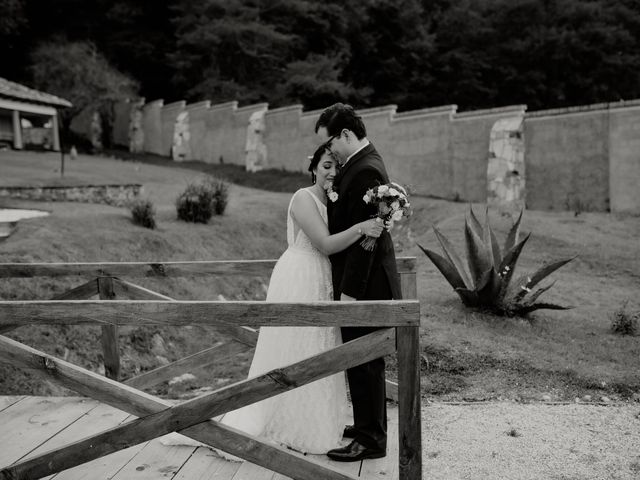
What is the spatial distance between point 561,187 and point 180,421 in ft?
54.6

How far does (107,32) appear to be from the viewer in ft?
129

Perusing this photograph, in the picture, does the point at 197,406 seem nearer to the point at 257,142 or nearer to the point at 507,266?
the point at 507,266

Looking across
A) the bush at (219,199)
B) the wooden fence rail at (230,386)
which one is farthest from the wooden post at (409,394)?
the bush at (219,199)

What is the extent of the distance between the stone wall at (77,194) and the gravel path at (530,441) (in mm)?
12431

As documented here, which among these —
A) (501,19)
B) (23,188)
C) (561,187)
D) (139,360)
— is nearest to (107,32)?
(501,19)

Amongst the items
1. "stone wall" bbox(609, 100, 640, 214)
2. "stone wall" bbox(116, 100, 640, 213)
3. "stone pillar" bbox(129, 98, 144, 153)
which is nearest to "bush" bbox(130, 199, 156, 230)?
"stone wall" bbox(116, 100, 640, 213)

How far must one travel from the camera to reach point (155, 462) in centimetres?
413

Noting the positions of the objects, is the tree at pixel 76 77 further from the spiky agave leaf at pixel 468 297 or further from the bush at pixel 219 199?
the spiky agave leaf at pixel 468 297

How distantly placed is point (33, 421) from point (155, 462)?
113 cm

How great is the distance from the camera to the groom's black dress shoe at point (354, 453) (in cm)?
412

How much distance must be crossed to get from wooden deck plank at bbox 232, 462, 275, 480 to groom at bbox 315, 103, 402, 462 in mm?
411

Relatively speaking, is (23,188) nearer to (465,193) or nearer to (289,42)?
(465,193)

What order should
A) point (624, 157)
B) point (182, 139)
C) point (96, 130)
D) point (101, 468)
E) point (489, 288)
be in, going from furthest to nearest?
point (96, 130) → point (182, 139) → point (624, 157) → point (489, 288) → point (101, 468)

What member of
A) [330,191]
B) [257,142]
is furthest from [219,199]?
[257,142]
